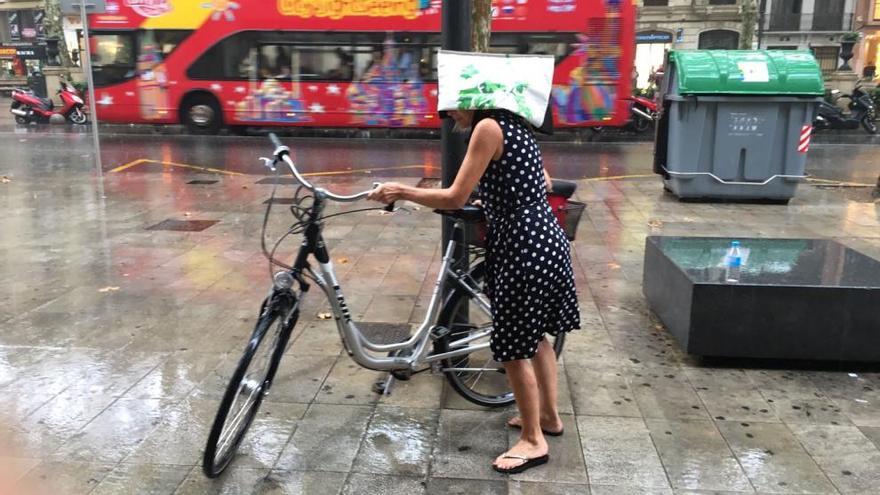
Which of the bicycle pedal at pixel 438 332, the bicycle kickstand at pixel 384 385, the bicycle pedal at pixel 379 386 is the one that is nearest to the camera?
the bicycle pedal at pixel 438 332

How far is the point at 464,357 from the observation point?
369 cm

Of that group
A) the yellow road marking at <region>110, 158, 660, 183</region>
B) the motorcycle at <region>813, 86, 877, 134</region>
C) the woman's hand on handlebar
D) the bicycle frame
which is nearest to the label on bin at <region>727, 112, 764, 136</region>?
the yellow road marking at <region>110, 158, 660, 183</region>

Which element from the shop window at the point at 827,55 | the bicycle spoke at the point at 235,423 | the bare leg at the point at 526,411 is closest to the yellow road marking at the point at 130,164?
the bicycle spoke at the point at 235,423

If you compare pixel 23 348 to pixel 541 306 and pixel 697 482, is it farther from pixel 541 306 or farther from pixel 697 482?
pixel 697 482

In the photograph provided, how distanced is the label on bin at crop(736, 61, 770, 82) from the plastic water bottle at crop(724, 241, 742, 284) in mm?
4958

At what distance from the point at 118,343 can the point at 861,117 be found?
20240mm

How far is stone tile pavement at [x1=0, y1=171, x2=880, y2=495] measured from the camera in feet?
10.0

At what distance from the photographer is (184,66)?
17.0 m

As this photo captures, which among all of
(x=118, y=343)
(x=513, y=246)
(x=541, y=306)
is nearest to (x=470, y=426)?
(x=541, y=306)

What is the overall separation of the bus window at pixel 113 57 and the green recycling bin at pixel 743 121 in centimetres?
1328

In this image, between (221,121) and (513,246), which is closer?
(513,246)

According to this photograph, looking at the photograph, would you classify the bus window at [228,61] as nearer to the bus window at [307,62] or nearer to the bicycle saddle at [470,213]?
the bus window at [307,62]

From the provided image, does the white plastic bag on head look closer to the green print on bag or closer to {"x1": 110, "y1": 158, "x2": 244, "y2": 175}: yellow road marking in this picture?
the green print on bag

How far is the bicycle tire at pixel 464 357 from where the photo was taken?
3.50 m
